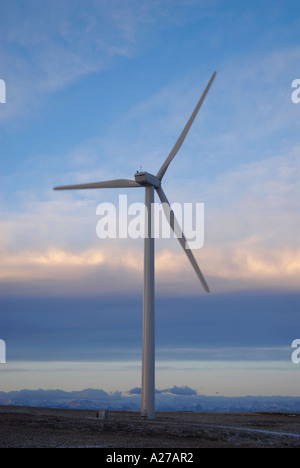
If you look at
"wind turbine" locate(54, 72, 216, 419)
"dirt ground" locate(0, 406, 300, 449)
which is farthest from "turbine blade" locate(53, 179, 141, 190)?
"dirt ground" locate(0, 406, 300, 449)

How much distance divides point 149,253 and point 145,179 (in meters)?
8.42

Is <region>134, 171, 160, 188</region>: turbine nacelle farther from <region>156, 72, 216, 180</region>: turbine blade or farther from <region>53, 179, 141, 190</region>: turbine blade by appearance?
<region>156, 72, 216, 180</region>: turbine blade

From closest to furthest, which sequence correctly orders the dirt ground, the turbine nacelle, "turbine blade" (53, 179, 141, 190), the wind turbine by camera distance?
the dirt ground < the wind turbine < the turbine nacelle < "turbine blade" (53, 179, 141, 190)

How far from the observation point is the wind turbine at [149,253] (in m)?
54.1

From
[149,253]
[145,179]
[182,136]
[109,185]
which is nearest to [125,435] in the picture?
[149,253]

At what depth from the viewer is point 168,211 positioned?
60.3 m

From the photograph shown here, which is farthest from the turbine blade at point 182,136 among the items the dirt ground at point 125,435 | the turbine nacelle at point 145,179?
the dirt ground at point 125,435

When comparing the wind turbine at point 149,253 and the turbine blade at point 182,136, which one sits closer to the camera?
the wind turbine at point 149,253

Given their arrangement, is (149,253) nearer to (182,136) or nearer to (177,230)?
(177,230)

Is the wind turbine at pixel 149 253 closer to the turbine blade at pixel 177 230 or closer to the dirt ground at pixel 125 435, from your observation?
the turbine blade at pixel 177 230

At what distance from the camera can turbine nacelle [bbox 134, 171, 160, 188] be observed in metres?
58.1

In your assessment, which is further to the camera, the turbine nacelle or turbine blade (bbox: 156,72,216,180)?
turbine blade (bbox: 156,72,216,180)

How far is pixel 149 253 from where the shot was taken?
56438 mm
